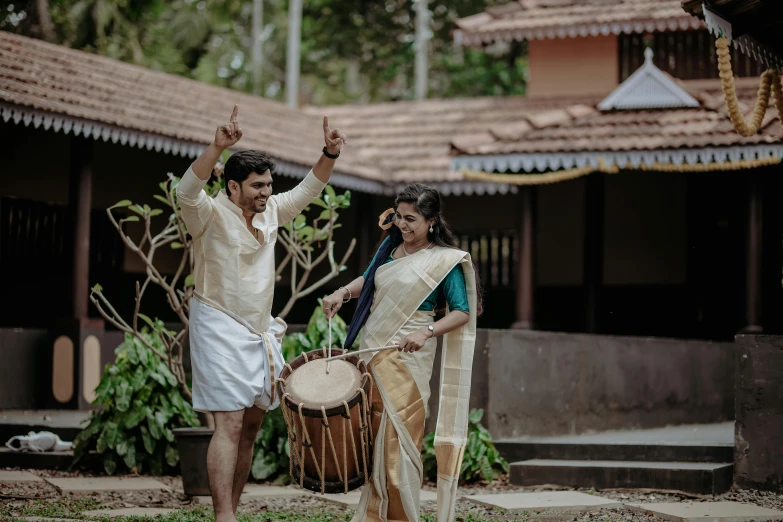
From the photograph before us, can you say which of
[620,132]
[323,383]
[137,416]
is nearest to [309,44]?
[620,132]

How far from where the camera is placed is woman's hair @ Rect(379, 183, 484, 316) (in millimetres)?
5711

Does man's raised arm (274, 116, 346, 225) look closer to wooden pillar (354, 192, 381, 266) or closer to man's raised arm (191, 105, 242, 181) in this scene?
man's raised arm (191, 105, 242, 181)

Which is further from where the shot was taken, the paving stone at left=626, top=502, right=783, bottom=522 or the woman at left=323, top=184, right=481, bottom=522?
the paving stone at left=626, top=502, right=783, bottom=522

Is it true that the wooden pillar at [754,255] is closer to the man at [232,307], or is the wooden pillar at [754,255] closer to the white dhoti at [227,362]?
the man at [232,307]

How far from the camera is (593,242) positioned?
41.7ft

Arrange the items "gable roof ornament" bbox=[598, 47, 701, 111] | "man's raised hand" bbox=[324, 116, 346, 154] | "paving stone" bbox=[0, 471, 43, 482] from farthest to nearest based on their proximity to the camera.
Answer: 1. "gable roof ornament" bbox=[598, 47, 701, 111]
2. "paving stone" bbox=[0, 471, 43, 482]
3. "man's raised hand" bbox=[324, 116, 346, 154]

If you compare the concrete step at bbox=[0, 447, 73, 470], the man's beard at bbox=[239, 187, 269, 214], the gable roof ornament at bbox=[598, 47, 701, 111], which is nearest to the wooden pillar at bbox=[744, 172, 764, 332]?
the gable roof ornament at bbox=[598, 47, 701, 111]

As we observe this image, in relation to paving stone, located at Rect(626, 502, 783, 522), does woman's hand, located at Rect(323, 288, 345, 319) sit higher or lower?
higher

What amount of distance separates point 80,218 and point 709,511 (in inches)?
261

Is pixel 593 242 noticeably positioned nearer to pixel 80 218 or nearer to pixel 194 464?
pixel 80 218

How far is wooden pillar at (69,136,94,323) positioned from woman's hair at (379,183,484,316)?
570 cm

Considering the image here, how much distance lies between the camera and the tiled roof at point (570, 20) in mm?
14086

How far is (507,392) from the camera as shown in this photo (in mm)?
9031

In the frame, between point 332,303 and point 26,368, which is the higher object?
point 332,303
